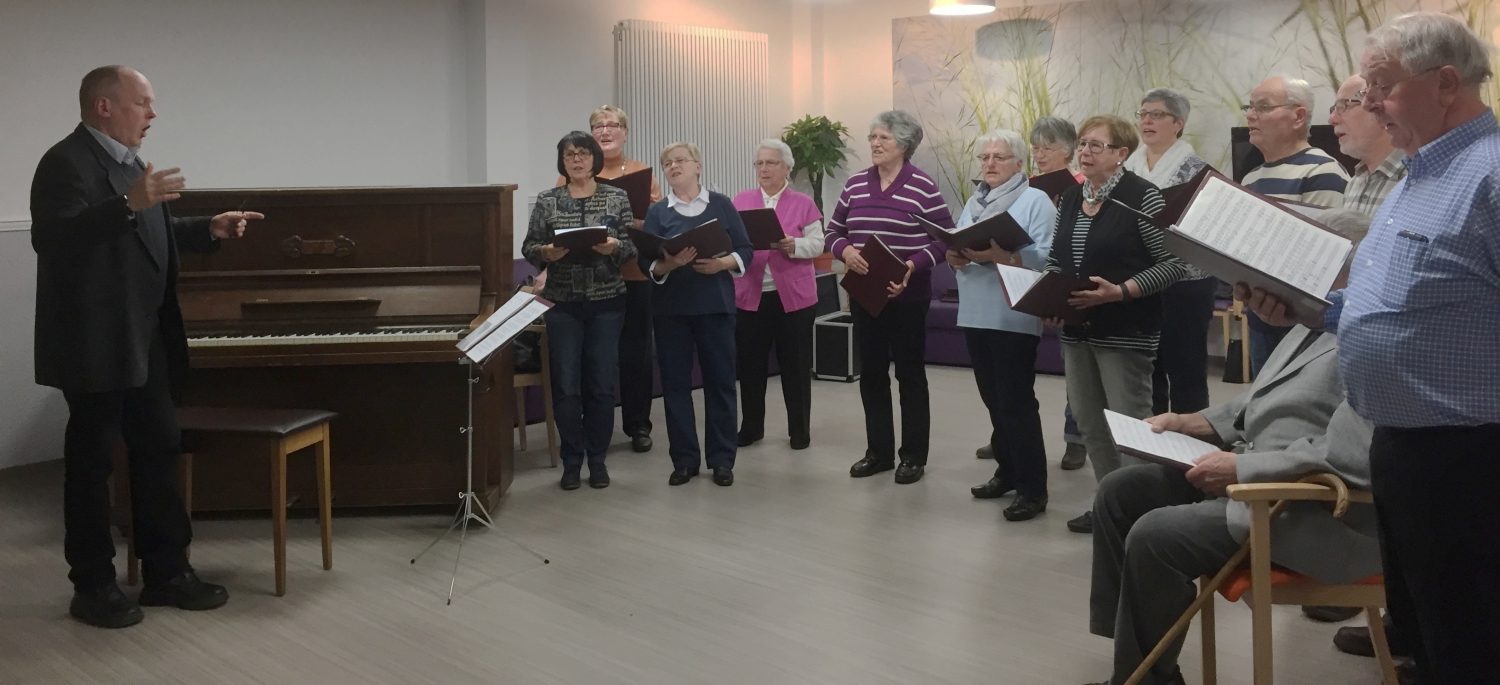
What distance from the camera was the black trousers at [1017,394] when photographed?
13.9 feet

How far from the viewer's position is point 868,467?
4980mm

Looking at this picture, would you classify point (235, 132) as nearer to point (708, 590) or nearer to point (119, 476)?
point (119, 476)

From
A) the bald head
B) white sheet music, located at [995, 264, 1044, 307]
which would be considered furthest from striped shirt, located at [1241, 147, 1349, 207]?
the bald head

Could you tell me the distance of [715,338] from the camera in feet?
15.9

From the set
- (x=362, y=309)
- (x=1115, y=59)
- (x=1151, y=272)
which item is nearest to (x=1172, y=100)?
(x=1151, y=272)

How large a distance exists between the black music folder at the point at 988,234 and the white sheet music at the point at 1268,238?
170cm

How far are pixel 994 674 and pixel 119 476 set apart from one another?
306cm

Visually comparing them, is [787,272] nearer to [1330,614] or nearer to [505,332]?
[505,332]

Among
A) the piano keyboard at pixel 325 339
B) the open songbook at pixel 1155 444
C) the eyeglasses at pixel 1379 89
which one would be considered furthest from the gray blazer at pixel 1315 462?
the piano keyboard at pixel 325 339

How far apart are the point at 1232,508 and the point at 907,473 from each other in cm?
245

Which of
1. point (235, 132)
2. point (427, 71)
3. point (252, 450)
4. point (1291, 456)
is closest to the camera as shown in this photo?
point (1291, 456)

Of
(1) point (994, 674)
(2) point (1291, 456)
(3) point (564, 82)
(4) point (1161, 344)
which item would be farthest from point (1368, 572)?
(3) point (564, 82)

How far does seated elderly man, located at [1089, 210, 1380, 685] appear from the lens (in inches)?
92.3

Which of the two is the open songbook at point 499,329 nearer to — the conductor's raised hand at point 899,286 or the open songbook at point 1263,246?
the conductor's raised hand at point 899,286
